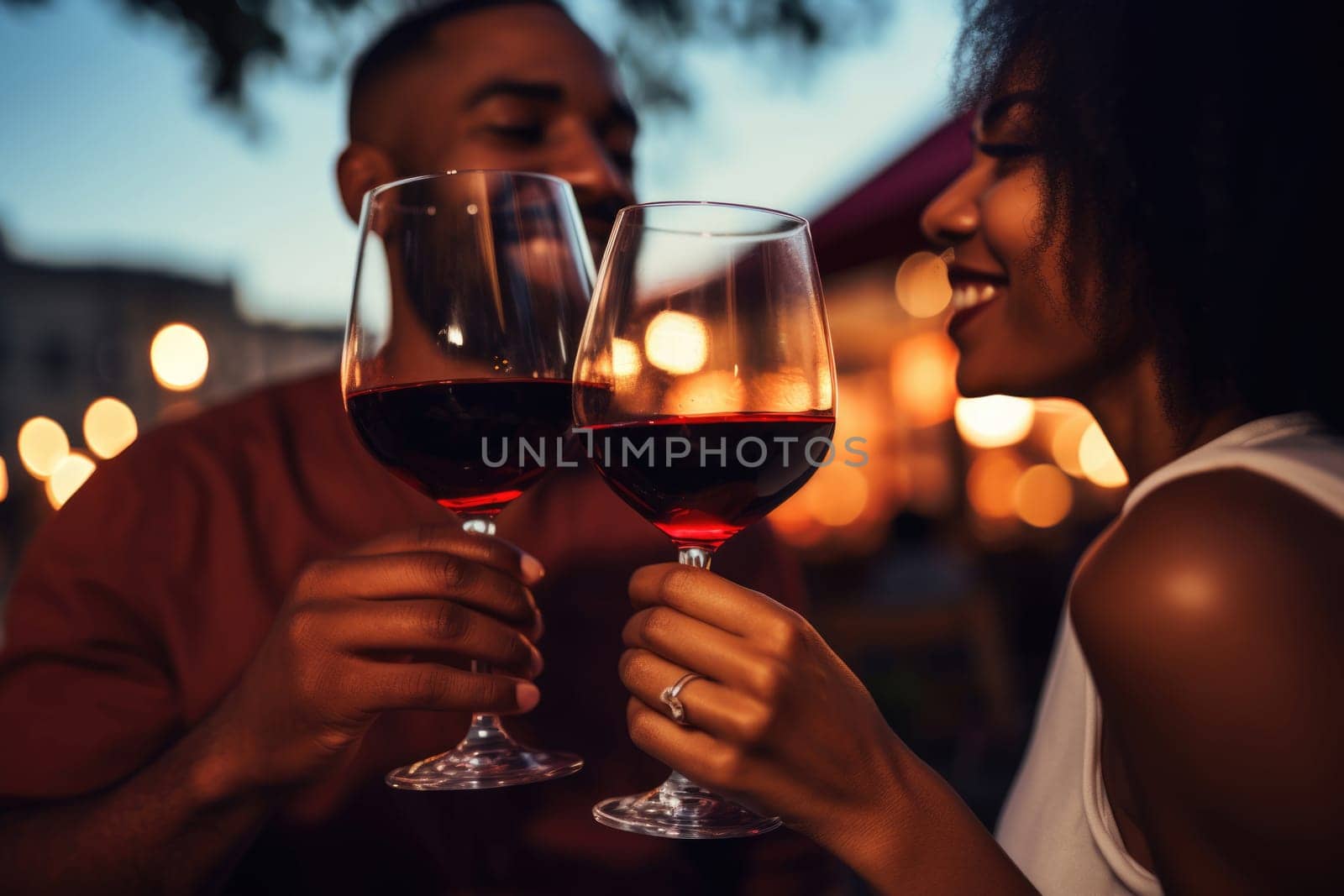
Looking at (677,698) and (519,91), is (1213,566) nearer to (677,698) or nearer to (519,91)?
(677,698)

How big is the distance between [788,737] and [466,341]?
0.53 meters

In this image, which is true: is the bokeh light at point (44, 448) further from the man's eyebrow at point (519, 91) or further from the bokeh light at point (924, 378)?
the man's eyebrow at point (519, 91)

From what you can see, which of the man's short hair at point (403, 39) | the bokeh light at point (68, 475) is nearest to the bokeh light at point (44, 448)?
the bokeh light at point (68, 475)

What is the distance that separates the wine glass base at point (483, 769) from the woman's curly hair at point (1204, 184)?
2.97 ft

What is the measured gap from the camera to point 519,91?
194cm

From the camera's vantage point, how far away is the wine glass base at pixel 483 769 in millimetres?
1021

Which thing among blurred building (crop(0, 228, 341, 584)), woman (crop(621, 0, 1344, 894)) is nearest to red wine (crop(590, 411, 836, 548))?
woman (crop(621, 0, 1344, 894))

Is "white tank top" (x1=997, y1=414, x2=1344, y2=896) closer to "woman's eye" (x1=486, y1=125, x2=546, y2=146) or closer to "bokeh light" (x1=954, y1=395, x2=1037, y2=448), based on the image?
"woman's eye" (x1=486, y1=125, x2=546, y2=146)

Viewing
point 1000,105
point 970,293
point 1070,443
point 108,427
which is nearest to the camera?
point 1000,105

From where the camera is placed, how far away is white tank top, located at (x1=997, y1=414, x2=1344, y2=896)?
3.29 ft

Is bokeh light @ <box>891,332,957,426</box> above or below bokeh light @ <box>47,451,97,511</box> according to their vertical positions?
above

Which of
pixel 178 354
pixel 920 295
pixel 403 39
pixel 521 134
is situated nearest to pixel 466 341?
pixel 521 134

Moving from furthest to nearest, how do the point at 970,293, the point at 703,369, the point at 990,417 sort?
the point at 990,417 → the point at 970,293 → the point at 703,369

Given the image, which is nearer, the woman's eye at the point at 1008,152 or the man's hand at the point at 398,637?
the man's hand at the point at 398,637
